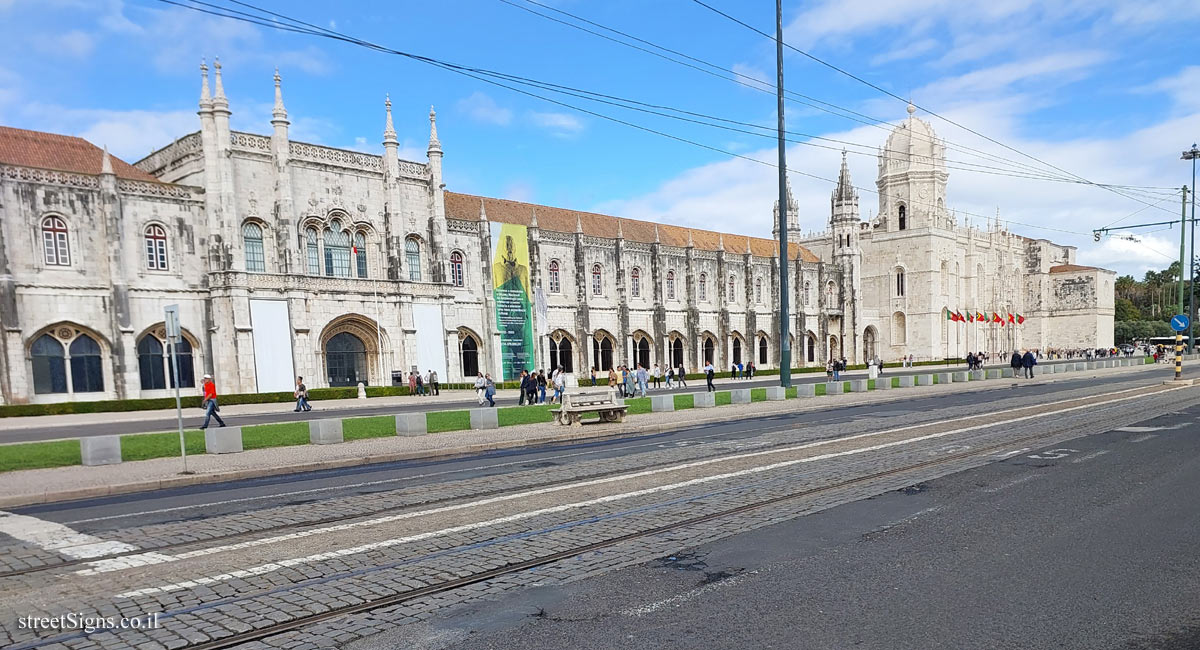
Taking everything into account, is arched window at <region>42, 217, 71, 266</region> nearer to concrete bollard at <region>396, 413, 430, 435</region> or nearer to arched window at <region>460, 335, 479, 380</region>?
arched window at <region>460, 335, 479, 380</region>

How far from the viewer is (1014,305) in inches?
3339

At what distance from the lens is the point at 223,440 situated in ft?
45.1

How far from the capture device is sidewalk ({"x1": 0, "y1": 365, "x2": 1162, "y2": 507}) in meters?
9.99

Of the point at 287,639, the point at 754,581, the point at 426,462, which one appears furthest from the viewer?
the point at 426,462

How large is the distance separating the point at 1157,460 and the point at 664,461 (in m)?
7.38

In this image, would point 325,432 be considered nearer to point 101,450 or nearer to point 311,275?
point 101,450

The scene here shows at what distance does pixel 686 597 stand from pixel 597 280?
4366 centimetres

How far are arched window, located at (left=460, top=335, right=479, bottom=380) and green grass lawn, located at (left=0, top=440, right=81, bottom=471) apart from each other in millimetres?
25653

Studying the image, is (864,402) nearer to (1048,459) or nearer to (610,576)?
(1048,459)

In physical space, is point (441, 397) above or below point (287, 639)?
below

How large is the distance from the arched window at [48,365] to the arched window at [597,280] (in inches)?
1192

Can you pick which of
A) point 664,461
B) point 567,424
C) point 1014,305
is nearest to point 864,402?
point 567,424

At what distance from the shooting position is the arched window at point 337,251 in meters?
35.6

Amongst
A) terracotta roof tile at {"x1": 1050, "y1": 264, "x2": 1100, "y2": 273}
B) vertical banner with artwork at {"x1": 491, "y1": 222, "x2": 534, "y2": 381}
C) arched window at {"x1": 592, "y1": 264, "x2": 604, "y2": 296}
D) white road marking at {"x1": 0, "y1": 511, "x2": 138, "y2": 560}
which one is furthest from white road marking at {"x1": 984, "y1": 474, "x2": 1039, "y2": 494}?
terracotta roof tile at {"x1": 1050, "y1": 264, "x2": 1100, "y2": 273}
